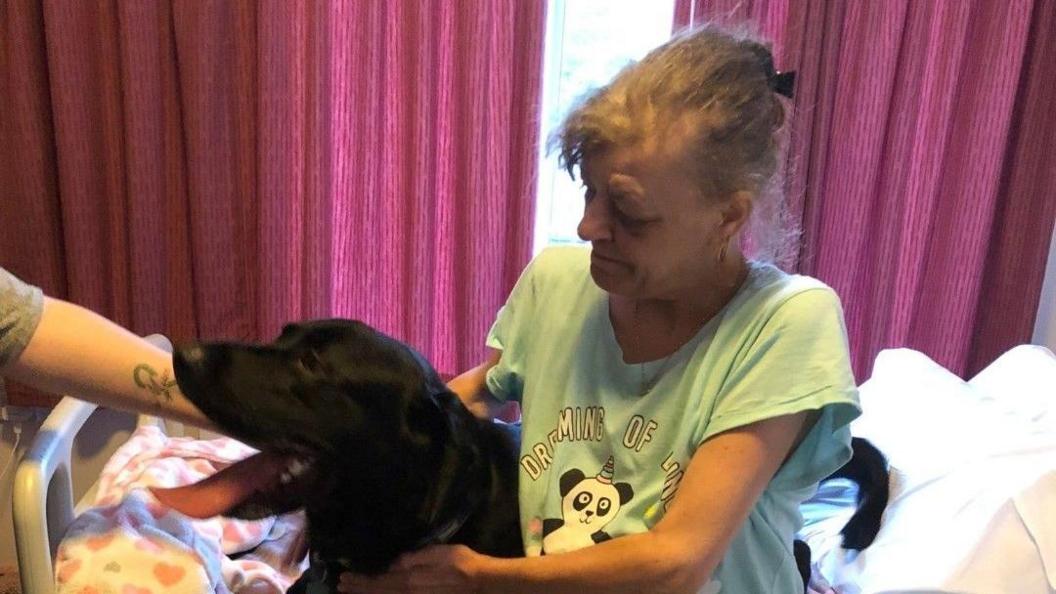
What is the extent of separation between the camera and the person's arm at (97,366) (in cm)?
105

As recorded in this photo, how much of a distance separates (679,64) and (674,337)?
0.30 meters

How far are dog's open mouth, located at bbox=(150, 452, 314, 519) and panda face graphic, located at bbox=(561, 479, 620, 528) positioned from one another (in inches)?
11.5

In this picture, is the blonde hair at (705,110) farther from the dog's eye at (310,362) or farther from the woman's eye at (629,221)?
the dog's eye at (310,362)

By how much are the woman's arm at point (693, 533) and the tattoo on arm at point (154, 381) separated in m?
0.49

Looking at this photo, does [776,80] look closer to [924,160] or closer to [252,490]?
[252,490]

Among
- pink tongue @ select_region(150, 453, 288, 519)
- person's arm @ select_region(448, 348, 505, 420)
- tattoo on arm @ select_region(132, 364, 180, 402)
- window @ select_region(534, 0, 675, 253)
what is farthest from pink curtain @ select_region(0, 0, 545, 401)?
pink tongue @ select_region(150, 453, 288, 519)

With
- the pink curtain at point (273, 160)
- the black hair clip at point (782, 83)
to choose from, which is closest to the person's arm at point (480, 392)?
the black hair clip at point (782, 83)

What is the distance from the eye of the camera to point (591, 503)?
97 cm

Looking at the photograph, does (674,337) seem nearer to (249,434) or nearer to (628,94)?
(628,94)

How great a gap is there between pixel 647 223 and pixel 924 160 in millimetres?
1146

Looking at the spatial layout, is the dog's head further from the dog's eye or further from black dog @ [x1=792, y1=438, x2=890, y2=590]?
black dog @ [x1=792, y1=438, x2=890, y2=590]

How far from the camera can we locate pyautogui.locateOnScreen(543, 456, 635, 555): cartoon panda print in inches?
37.5

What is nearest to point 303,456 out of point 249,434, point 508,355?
point 249,434

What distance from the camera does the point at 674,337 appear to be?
99 cm
